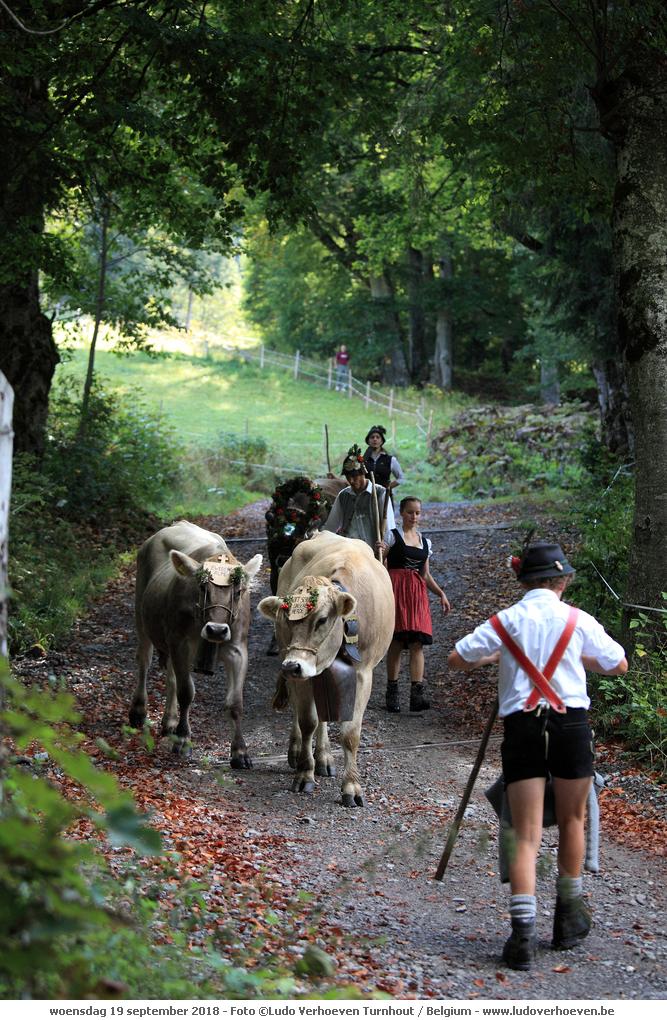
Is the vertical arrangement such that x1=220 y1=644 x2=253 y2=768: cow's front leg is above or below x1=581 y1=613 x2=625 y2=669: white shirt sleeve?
below

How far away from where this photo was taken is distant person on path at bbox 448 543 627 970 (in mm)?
5672

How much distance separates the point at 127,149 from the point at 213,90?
2.95 metres

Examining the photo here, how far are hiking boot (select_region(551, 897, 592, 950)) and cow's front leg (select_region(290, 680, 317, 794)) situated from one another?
134 inches

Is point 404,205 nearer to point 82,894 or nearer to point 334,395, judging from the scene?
point 334,395

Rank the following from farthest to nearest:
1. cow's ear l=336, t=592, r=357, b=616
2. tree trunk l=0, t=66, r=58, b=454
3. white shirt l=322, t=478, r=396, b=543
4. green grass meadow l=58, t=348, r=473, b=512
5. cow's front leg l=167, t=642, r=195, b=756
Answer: green grass meadow l=58, t=348, r=473, b=512 → tree trunk l=0, t=66, r=58, b=454 → white shirt l=322, t=478, r=396, b=543 → cow's front leg l=167, t=642, r=195, b=756 → cow's ear l=336, t=592, r=357, b=616

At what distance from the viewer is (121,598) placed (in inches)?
650

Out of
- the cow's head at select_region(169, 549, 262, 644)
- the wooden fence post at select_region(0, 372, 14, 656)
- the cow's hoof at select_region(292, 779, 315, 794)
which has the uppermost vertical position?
the wooden fence post at select_region(0, 372, 14, 656)

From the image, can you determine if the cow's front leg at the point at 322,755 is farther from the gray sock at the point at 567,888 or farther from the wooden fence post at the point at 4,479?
the wooden fence post at the point at 4,479

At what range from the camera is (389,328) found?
52219 millimetres

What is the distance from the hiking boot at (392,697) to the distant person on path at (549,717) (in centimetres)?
601

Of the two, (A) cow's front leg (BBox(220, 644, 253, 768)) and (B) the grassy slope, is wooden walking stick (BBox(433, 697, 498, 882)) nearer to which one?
(A) cow's front leg (BBox(220, 644, 253, 768))

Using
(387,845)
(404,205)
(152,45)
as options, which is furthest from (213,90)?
(404,205)

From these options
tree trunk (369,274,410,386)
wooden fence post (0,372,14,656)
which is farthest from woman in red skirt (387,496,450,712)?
tree trunk (369,274,410,386)

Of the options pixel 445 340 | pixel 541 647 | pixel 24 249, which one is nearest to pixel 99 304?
pixel 24 249
